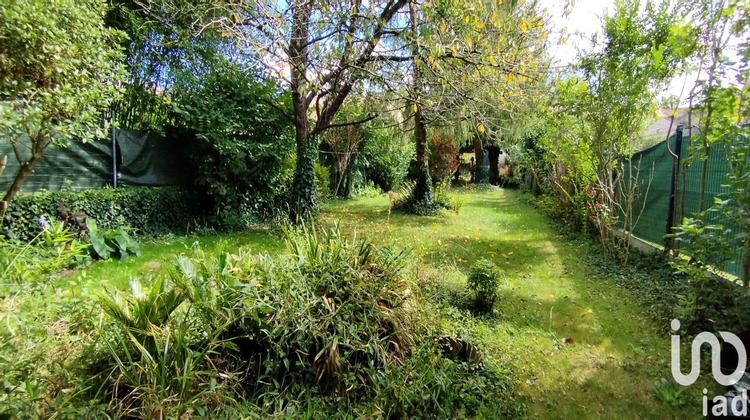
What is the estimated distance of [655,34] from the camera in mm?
4344

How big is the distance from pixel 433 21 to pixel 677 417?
3909 mm

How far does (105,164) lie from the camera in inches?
209

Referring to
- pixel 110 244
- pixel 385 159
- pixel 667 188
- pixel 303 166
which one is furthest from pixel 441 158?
pixel 110 244

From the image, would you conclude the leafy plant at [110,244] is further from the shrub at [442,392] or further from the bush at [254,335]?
the shrub at [442,392]

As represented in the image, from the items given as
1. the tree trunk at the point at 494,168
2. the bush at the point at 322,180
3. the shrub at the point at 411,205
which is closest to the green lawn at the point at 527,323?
the shrub at the point at 411,205

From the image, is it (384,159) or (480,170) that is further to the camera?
(480,170)

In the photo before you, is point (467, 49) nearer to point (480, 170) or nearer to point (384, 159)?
point (384, 159)

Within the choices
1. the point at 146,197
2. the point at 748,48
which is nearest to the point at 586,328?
the point at 748,48

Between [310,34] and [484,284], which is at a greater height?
[310,34]

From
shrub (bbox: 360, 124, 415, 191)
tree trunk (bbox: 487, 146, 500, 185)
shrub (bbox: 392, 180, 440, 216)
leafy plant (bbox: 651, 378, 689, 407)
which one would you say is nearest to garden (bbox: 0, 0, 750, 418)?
leafy plant (bbox: 651, 378, 689, 407)

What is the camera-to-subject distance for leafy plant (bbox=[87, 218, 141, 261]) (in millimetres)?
4105

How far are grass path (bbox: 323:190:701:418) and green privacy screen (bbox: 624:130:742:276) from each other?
937 millimetres

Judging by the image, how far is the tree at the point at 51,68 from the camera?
2.77 metres

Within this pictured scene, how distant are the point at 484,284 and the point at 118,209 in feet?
17.4
